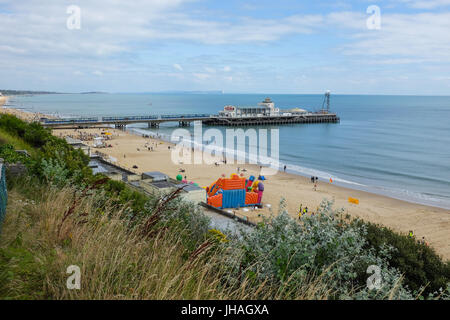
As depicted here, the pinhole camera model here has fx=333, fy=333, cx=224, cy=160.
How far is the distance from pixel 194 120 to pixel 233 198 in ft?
202

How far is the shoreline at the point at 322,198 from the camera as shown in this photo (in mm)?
21734

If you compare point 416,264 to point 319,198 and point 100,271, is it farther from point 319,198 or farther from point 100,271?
point 319,198

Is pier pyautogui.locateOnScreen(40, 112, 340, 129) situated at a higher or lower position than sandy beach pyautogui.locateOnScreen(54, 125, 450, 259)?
higher

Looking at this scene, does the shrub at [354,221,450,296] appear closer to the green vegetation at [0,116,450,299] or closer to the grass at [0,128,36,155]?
the green vegetation at [0,116,450,299]

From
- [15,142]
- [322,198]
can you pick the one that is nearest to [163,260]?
[15,142]

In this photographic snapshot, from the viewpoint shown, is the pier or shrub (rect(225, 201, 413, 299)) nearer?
shrub (rect(225, 201, 413, 299))

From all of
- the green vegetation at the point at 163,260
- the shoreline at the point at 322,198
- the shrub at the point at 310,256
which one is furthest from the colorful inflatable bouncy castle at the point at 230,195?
the shrub at the point at 310,256

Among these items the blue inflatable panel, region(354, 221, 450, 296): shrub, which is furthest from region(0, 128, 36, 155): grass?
region(354, 221, 450, 296): shrub

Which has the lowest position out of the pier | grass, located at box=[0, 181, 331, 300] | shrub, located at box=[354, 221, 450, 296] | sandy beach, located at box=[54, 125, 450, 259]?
sandy beach, located at box=[54, 125, 450, 259]

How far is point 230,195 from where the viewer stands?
23031mm

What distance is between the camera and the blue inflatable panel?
22828 millimetres

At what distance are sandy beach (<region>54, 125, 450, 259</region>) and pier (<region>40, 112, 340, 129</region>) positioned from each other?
76.9 feet

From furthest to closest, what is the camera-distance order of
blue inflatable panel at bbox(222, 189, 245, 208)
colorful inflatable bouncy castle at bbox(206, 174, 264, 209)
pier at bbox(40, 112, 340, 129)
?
pier at bbox(40, 112, 340, 129) < blue inflatable panel at bbox(222, 189, 245, 208) < colorful inflatable bouncy castle at bbox(206, 174, 264, 209)
